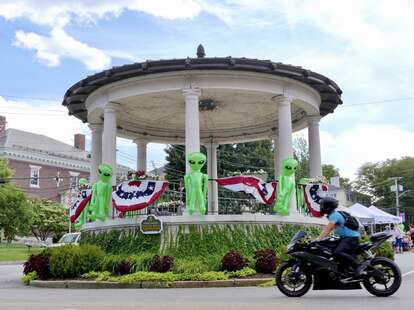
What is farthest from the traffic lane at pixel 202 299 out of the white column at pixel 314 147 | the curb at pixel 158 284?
the white column at pixel 314 147

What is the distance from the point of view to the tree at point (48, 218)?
5591 cm

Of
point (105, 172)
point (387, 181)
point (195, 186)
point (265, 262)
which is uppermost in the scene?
point (387, 181)

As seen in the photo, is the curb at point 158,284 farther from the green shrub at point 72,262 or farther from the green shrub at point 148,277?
the green shrub at point 72,262

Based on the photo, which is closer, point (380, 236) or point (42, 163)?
point (380, 236)

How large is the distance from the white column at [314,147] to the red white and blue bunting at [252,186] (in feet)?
12.9

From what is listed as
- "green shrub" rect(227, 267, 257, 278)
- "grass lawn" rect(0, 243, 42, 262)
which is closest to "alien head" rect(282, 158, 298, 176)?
"green shrub" rect(227, 267, 257, 278)

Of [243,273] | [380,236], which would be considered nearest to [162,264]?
[243,273]

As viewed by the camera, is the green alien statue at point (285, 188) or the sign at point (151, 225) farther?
the green alien statue at point (285, 188)

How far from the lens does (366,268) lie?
9773 millimetres

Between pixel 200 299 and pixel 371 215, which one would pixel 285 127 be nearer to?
pixel 200 299

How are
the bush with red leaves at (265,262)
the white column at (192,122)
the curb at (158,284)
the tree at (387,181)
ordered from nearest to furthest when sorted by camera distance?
the curb at (158,284), the bush with red leaves at (265,262), the white column at (192,122), the tree at (387,181)

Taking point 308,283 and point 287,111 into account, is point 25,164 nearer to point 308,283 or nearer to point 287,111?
point 287,111

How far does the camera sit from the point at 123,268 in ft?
47.0

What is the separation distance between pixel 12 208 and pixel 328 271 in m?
40.2
